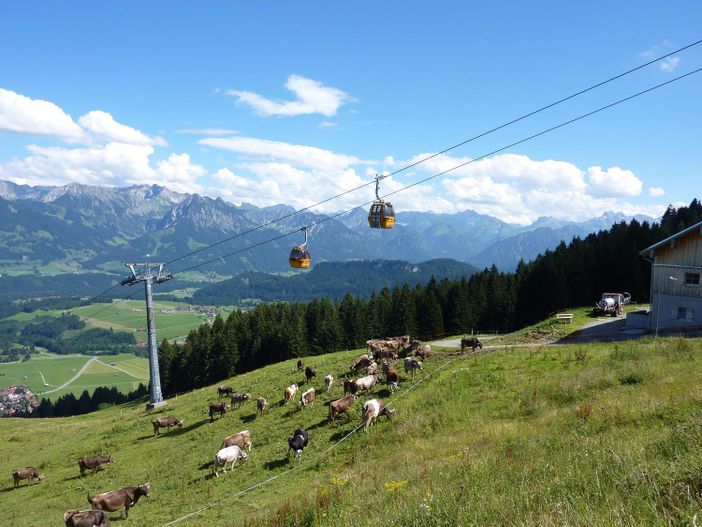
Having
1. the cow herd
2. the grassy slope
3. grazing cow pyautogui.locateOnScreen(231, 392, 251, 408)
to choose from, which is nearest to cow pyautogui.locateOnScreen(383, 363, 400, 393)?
the cow herd

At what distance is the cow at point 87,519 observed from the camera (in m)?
19.0

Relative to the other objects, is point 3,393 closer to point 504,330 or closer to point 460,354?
point 504,330

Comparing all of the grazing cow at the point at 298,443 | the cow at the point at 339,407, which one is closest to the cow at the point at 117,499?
the grazing cow at the point at 298,443

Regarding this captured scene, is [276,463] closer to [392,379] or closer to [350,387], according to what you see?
[350,387]

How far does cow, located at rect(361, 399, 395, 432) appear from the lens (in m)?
24.4

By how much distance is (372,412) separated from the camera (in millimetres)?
24562

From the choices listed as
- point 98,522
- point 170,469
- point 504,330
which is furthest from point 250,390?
point 504,330

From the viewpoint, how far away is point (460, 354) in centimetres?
3569

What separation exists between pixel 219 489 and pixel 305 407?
972 centimetres

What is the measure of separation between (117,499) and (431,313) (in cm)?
7610

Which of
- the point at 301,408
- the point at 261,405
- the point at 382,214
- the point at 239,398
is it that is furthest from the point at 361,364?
the point at 382,214

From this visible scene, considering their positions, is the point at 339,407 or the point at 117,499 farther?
the point at 339,407

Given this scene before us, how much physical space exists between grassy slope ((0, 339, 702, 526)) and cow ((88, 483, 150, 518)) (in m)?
0.47

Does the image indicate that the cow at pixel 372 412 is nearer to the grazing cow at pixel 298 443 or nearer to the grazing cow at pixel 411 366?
the grazing cow at pixel 298 443
